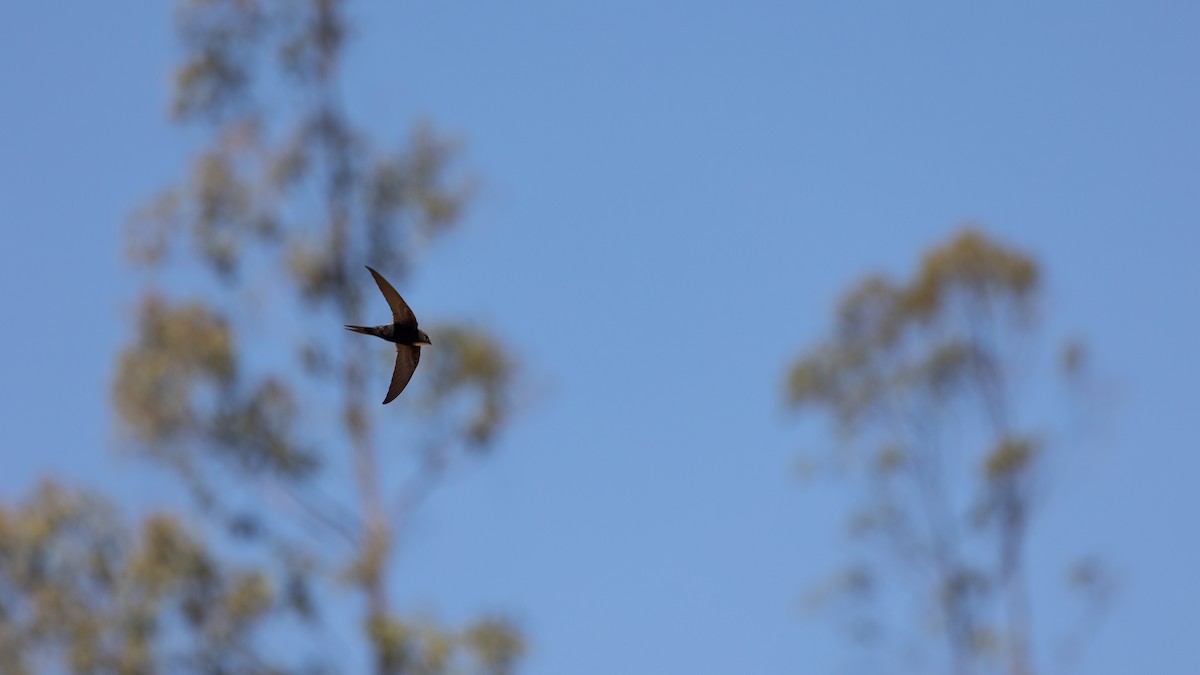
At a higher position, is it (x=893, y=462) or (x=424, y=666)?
(x=893, y=462)

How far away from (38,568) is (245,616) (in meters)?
3.20

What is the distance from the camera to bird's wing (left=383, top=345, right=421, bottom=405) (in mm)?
5605

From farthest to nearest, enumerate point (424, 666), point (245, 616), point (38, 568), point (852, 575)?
point (852, 575)
point (38, 568)
point (245, 616)
point (424, 666)

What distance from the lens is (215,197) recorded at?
22125 millimetres

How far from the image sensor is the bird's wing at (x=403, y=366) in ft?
18.4

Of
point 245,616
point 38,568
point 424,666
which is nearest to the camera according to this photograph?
point 424,666

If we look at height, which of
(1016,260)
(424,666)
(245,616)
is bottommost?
(424,666)

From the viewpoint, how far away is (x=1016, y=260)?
25.3m

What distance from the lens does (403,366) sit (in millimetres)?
5715

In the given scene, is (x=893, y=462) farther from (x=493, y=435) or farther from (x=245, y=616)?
(x=245, y=616)

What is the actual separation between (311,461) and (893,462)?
8.14m

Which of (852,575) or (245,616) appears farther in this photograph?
(852,575)

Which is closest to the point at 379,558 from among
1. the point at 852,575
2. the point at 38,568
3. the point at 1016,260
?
the point at 38,568

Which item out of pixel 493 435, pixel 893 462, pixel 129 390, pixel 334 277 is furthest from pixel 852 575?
pixel 129 390
